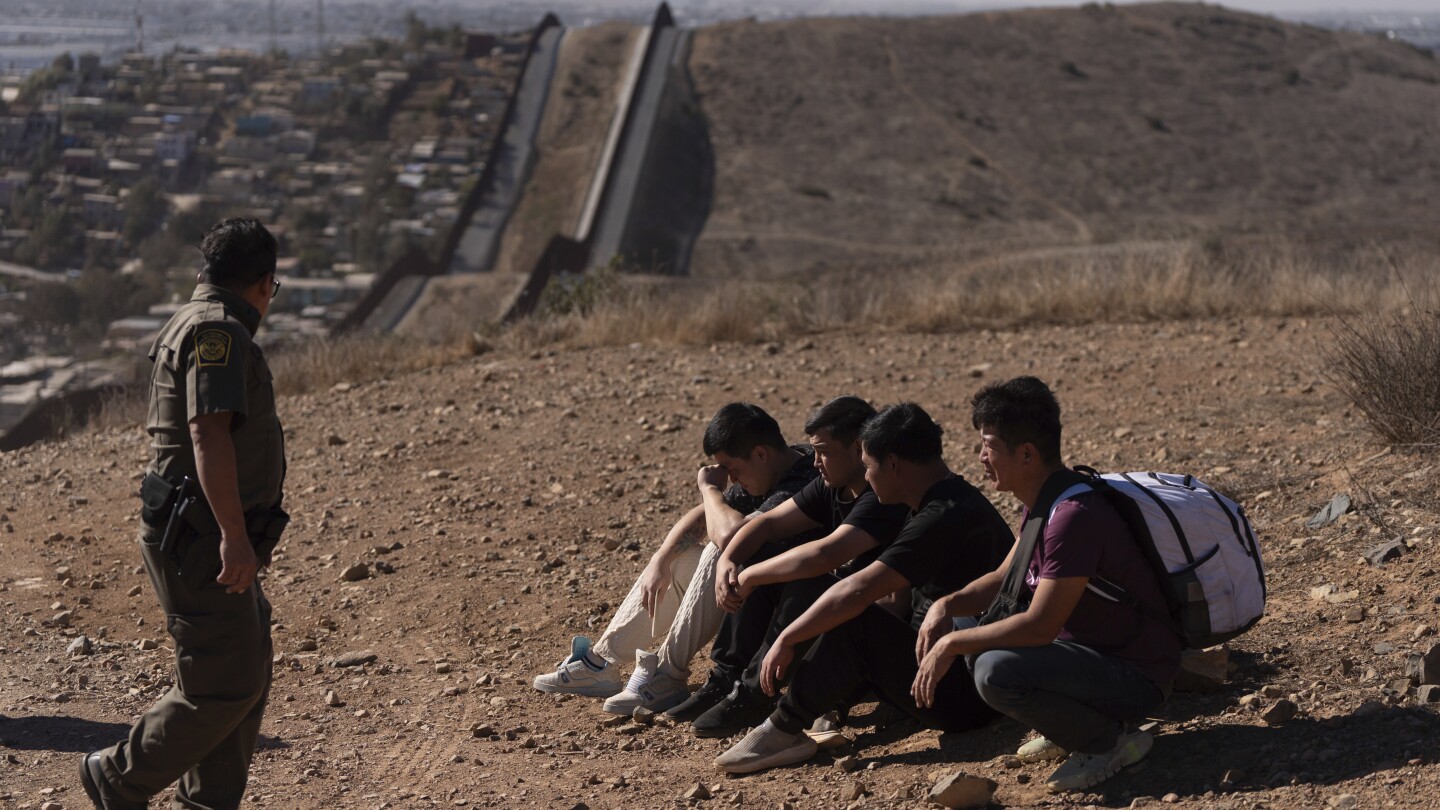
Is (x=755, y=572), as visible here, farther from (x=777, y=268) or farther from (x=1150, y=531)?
(x=777, y=268)

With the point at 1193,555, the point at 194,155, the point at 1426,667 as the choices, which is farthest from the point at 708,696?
the point at 194,155

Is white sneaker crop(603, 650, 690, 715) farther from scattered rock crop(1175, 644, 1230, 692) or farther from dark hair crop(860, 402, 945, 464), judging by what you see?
scattered rock crop(1175, 644, 1230, 692)

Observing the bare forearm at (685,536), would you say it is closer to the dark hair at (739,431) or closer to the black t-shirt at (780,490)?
the black t-shirt at (780,490)

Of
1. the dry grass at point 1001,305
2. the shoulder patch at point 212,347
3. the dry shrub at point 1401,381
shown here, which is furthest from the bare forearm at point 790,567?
the dry grass at point 1001,305

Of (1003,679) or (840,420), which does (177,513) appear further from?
(1003,679)

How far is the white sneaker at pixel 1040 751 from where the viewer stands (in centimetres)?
382

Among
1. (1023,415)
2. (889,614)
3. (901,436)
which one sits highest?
(1023,415)

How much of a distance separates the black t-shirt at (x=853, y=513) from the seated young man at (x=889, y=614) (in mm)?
78

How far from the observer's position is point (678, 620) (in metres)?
Answer: 4.81

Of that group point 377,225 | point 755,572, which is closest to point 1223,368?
point 755,572

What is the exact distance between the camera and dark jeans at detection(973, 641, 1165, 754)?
3.54m

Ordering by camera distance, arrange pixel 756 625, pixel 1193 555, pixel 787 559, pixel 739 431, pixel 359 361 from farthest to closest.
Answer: pixel 359 361 < pixel 739 431 < pixel 756 625 < pixel 787 559 < pixel 1193 555

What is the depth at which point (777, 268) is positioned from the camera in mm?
37906

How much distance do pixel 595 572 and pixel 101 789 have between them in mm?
2983
